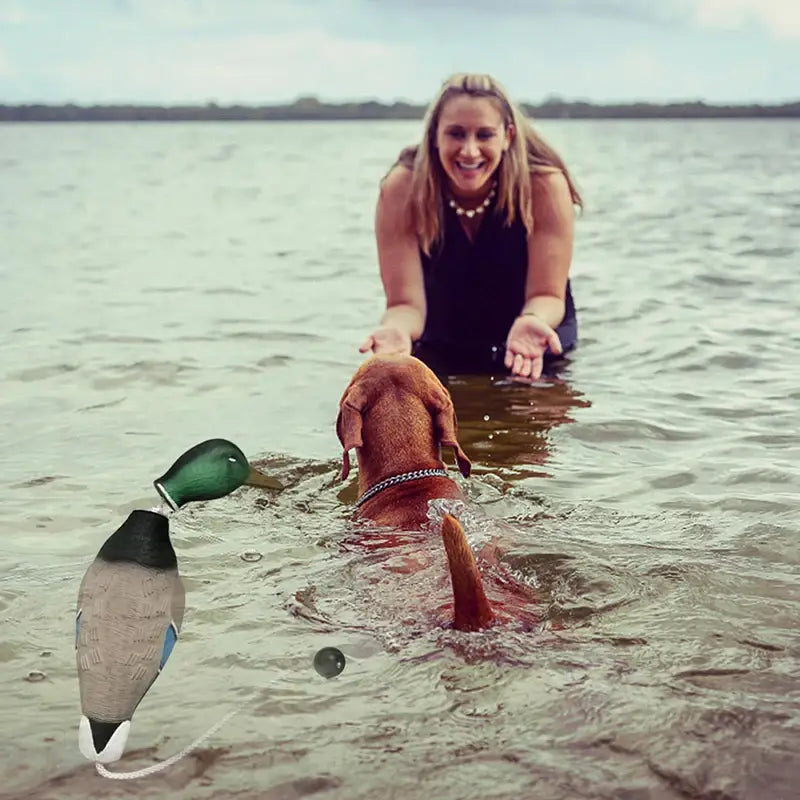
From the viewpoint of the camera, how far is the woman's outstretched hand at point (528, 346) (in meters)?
6.82

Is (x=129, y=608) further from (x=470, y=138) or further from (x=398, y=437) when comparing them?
(x=470, y=138)

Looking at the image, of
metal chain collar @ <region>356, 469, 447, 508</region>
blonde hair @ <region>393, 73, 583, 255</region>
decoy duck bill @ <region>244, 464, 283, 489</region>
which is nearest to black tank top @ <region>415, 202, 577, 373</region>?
blonde hair @ <region>393, 73, 583, 255</region>

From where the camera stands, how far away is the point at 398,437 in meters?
4.84

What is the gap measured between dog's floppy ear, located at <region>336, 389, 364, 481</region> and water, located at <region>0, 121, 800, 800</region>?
391 millimetres

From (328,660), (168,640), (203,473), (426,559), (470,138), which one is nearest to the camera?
(203,473)

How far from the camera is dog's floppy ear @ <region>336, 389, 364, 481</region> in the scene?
15.7ft

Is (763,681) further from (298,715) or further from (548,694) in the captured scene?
(298,715)

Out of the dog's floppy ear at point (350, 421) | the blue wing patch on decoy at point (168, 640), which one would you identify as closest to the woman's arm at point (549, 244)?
the dog's floppy ear at point (350, 421)

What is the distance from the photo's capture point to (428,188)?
7797 millimetres

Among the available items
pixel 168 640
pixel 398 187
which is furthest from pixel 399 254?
pixel 168 640

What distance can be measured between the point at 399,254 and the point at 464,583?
5.01 meters

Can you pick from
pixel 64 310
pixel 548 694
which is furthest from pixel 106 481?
pixel 64 310

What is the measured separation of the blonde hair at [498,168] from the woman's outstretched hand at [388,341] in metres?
1.48

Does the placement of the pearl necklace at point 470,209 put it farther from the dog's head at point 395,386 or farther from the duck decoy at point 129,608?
the duck decoy at point 129,608
